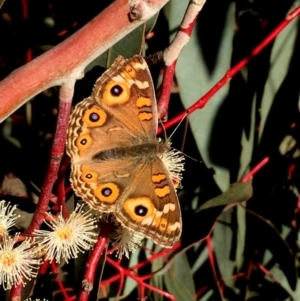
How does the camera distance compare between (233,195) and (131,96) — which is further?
(233,195)

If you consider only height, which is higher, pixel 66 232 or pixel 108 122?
pixel 108 122

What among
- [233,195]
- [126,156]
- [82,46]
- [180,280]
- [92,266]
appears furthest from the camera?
[180,280]

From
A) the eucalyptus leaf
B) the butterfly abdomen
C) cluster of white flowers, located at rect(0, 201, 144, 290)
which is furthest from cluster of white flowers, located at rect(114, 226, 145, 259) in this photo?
the eucalyptus leaf

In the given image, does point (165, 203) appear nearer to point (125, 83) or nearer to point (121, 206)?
point (121, 206)

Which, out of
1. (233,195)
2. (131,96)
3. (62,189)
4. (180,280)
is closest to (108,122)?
(131,96)

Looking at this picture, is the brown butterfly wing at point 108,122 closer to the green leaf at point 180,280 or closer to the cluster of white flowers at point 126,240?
the cluster of white flowers at point 126,240

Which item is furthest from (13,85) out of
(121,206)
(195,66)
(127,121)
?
(195,66)

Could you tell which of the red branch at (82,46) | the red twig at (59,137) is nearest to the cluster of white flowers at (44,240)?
the red twig at (59,137)

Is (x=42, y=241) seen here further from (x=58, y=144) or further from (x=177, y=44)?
(x=177, y=44)

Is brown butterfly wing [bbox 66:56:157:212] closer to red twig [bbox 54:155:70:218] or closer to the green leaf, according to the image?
red twig [bbox 54:155:70:218]
